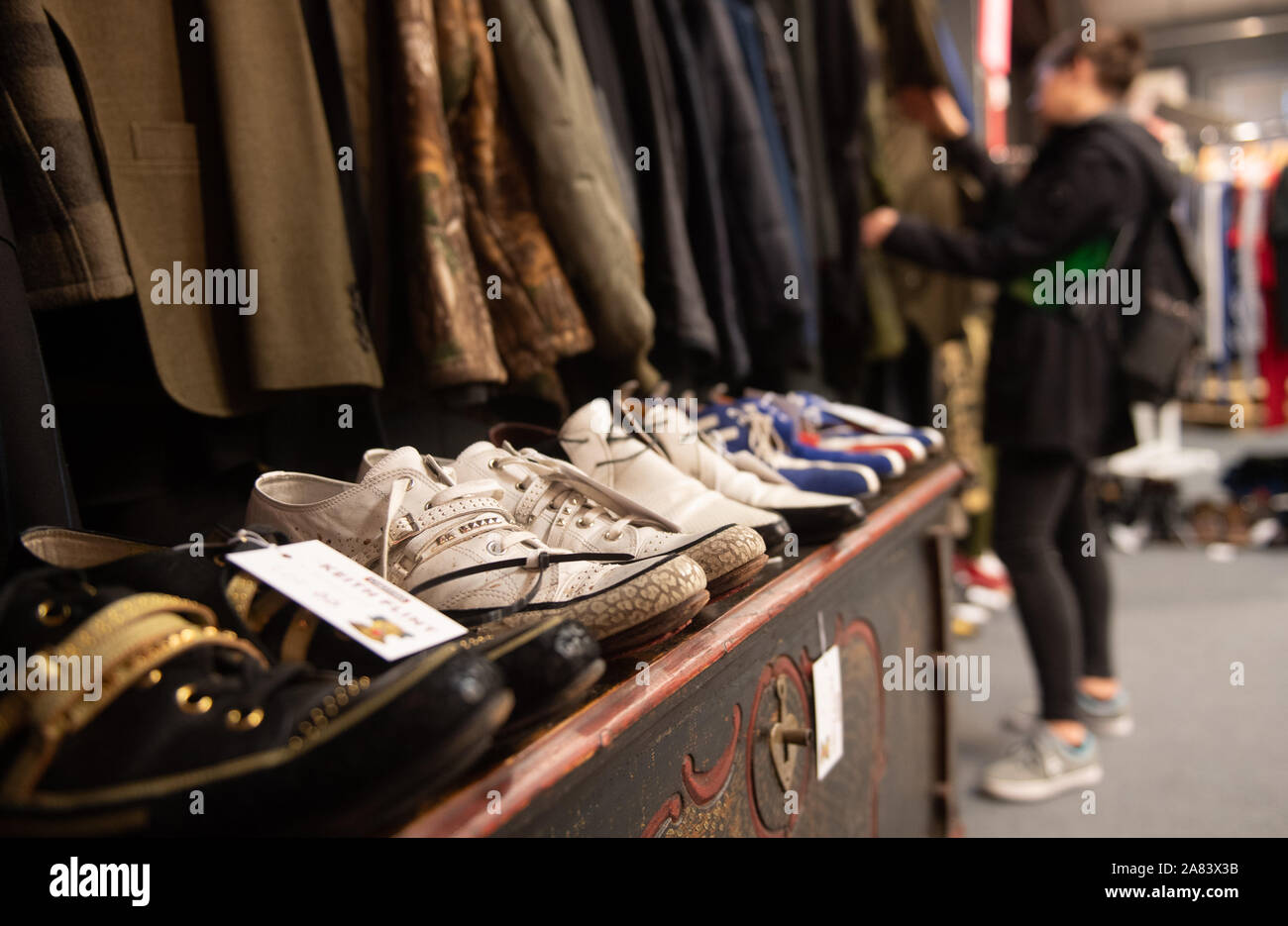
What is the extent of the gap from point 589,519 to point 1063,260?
165 centimetres

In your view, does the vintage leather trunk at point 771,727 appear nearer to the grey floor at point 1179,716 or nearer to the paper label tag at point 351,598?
the paper label tag at point 351,598

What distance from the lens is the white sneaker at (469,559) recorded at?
0.59 m

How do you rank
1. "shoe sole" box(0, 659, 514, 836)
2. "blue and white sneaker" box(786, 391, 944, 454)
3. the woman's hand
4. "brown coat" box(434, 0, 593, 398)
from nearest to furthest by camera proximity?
"shoe sole" box(0, 659, 514, 836)
"brown coat" box(434, 0, 593, 398)
"blue and white sneaker" box(786, 391, 944, 454)
the woman's hand

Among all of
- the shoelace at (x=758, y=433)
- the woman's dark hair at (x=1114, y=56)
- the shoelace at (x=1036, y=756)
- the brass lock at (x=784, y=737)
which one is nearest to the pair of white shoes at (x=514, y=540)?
the brass lock at (x=784, y=737)

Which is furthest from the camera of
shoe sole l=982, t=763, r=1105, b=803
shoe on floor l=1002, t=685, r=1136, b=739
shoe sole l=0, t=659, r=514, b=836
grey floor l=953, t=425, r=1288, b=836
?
shoe on floor l=1002, t=685, r=1136, b=739

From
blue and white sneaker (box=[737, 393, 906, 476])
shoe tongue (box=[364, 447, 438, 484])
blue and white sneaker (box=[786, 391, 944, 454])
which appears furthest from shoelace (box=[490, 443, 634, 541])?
blue and white sneaker (box=[786, 391, 944, 454])

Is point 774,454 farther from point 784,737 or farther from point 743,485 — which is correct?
point 784,737

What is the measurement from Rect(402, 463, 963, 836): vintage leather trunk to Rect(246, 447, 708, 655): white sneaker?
53 millimetres

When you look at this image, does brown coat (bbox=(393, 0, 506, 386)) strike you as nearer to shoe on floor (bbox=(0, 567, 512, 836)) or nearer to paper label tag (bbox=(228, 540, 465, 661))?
paper label tag (bbox=(228, 540, 465, 661))

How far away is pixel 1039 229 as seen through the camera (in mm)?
1964

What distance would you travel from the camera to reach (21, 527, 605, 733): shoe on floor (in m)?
0.46

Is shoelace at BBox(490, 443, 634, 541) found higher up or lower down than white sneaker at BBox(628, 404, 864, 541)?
higher up
